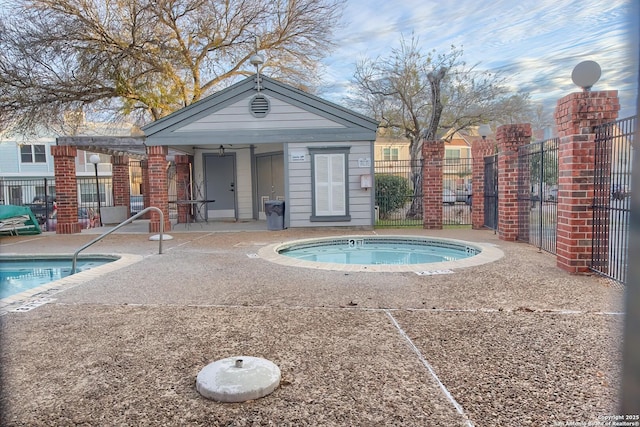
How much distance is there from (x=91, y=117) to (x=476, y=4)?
13.3 metres

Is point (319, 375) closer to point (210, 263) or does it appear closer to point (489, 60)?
point (210, 263)

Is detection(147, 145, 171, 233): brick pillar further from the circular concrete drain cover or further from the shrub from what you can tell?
the circular concrete drain cover

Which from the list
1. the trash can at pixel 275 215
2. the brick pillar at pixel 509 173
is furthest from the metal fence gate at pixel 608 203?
the trash can at pixel 275 215

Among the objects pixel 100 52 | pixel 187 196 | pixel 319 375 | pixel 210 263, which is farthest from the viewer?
pixel 187 196

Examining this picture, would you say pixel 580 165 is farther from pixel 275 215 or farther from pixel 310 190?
pixel 275 215

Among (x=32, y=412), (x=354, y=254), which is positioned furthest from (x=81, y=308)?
(x=354, y=254)

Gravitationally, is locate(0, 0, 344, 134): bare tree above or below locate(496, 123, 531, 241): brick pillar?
above

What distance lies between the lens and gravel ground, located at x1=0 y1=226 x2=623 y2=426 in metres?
1.97

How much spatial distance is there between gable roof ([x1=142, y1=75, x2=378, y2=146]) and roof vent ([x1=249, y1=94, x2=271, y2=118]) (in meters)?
0.04

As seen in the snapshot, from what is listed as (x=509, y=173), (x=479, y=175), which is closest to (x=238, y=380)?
(x=509, y=173)

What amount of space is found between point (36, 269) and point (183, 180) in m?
6.38

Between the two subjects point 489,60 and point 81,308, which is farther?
point 489,60

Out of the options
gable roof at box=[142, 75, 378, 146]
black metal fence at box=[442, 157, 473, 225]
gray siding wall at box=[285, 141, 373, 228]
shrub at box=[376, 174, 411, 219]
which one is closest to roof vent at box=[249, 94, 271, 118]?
gable roof at box=[142, 75, 378, 146]

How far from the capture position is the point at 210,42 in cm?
1374
